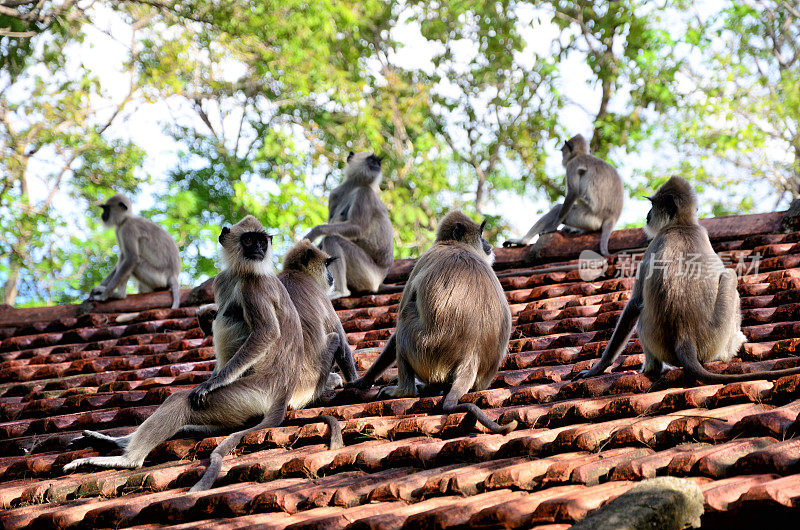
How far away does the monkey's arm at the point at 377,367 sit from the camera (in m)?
5.25

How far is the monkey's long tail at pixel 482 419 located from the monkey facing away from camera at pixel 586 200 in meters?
5.27

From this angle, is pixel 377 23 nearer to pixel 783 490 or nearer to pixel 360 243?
pixel 360 243

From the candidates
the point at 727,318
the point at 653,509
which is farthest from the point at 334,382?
the point at 653,509

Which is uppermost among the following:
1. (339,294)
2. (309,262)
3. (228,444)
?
(309,262)

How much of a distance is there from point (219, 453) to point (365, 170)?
689cm

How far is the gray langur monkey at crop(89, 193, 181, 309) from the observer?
1038 centimetres

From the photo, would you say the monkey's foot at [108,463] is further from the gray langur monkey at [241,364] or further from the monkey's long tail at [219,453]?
the monkey's long tail at [219,453]

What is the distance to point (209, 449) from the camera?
4492mm

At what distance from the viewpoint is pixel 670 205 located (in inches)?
198

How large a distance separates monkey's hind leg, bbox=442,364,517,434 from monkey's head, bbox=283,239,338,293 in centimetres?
153

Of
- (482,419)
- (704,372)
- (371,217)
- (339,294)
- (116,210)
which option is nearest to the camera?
(482,419)

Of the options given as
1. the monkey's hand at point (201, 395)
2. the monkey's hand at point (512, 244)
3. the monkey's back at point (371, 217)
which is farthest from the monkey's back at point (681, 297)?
the monkey's back at point (371, 217)

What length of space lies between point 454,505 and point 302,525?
53 cm

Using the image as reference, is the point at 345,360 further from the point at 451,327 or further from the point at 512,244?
the point at 512,244
